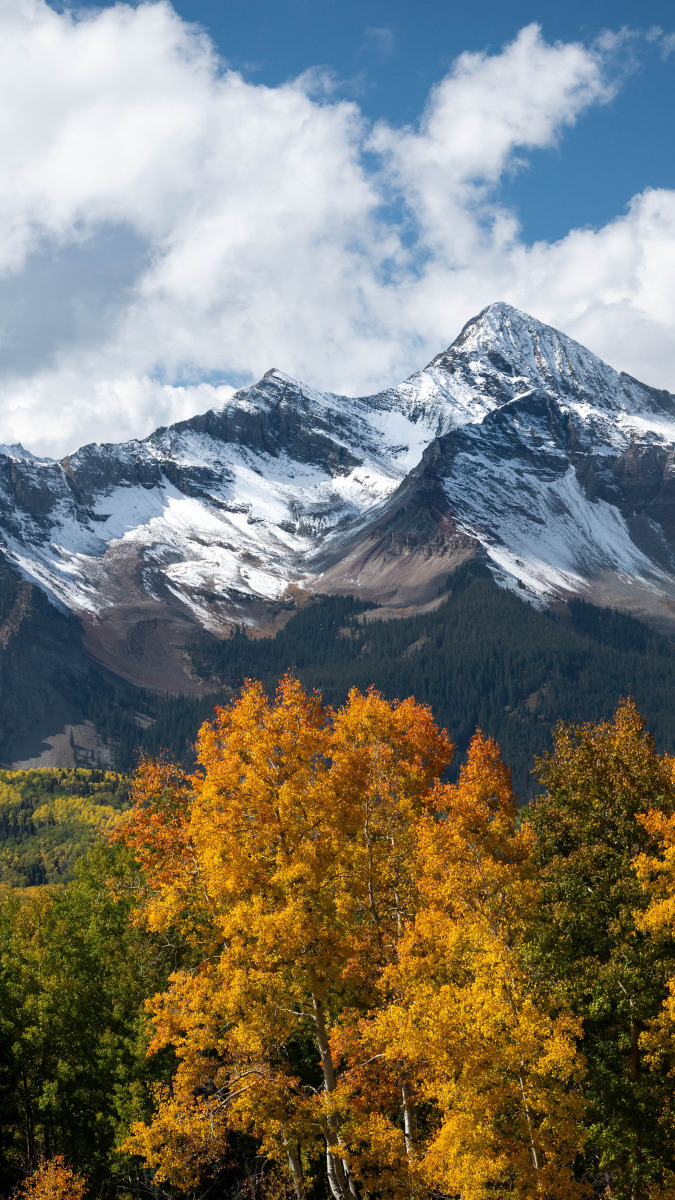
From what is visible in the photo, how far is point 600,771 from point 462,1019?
404 inches

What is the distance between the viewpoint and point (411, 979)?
32.4m

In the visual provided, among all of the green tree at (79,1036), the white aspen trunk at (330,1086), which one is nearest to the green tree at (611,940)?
the white aspen trunk at (330,1086)

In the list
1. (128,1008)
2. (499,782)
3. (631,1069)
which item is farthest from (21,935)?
(631,1069)

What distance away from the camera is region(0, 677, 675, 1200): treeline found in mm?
28953

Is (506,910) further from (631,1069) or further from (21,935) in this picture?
(21,935)

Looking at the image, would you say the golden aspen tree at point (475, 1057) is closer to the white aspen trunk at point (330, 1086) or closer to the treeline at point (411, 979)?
the treeline at point (411, 979)

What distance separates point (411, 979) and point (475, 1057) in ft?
11.9

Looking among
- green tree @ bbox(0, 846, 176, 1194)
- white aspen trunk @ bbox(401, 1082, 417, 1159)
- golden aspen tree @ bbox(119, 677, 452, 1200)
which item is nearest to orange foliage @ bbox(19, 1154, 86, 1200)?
green tree @ bbox(0, 846, 176, 1194)

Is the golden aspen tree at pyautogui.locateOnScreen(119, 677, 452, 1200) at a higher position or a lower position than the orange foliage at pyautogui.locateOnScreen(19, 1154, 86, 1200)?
higher

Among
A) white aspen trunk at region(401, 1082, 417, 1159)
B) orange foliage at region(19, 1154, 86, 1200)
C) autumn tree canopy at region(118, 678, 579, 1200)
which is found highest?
autumn tree canopy at region(118, 678, 579, 1200)

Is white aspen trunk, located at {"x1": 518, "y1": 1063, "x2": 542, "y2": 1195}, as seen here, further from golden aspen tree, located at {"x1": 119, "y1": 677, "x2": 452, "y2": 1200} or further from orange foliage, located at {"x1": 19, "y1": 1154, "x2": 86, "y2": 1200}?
orange foliage, located at {"x1": 19, "y1": 1154, "x2": 86, "y2": 1200}

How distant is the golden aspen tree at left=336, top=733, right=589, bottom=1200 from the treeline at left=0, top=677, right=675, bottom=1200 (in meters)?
0.09

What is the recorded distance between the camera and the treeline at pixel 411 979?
2895cm

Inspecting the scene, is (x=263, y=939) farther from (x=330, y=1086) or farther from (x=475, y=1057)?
(x=475, y=1057)
